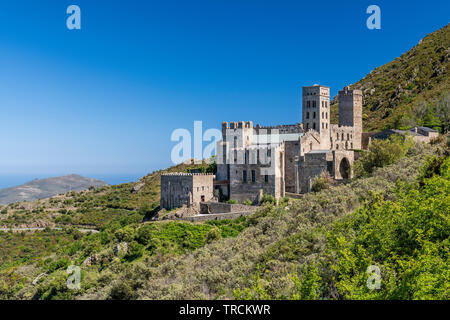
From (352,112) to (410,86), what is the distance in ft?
139

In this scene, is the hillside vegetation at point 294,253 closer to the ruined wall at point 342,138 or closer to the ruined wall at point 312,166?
the ruined wall at point 312,166

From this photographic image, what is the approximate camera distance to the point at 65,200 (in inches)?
3401

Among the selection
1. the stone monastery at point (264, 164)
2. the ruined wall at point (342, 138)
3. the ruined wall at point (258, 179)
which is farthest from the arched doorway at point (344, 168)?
the ruined wall at point (342, 138)

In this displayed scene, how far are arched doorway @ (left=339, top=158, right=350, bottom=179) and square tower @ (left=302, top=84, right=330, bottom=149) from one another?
19.2 feet

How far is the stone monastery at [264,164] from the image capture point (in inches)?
1821

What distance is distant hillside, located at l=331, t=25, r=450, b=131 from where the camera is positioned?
70.9 m

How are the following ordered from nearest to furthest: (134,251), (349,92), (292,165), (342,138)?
(134,251) → (292,165) → (342,138) → (349,92)

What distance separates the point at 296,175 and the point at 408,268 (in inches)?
1262

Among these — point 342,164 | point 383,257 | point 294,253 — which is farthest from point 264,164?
point 383,257

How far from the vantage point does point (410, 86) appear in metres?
94.1

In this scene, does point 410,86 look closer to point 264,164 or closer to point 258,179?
point 264,164

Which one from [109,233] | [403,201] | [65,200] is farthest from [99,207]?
[403,201]

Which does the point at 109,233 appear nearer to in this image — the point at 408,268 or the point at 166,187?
the point at 166,187

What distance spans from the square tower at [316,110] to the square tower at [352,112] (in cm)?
684
